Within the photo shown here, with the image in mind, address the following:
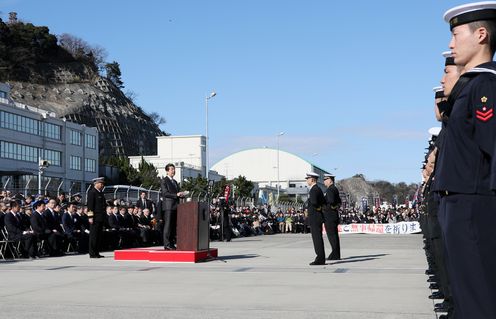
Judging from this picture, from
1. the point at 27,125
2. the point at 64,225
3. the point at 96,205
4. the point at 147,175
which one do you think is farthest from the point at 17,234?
the point at 147,175

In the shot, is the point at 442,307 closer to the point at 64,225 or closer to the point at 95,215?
the point at 95,215

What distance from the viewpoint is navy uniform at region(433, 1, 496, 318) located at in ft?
11.3

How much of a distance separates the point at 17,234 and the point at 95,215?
2243 mm

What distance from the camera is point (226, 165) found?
166m

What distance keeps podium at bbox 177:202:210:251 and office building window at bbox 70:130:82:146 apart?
282ft

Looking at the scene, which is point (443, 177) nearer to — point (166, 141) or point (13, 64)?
point (166, 141)

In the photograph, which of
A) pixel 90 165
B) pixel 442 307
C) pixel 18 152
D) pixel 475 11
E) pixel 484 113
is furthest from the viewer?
pixel 90 165

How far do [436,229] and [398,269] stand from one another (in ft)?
20.2

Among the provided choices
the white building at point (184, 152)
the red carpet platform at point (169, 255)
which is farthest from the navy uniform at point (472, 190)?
the white building at point (184, 152)

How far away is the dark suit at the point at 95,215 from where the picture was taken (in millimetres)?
18469

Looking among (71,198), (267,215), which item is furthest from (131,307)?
(267,215)

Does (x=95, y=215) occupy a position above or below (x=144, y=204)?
below

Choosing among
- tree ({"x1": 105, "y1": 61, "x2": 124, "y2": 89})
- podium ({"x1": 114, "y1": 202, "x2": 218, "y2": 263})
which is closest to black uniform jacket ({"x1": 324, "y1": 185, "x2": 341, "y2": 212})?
podium ({"x1": 114, "y1": 202, "x2": 218, "y2": 263})

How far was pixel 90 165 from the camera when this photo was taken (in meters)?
104
